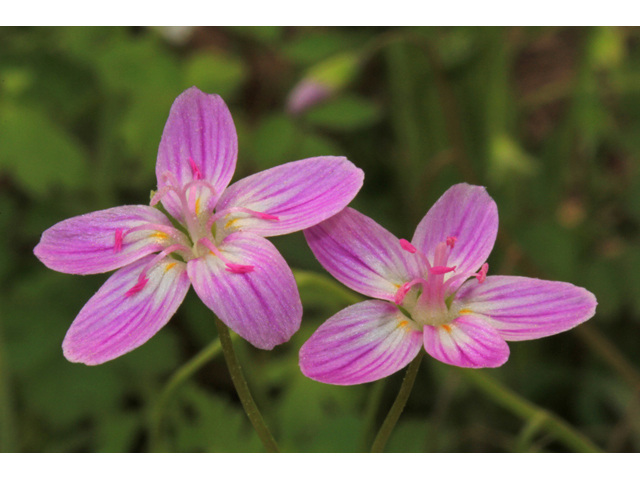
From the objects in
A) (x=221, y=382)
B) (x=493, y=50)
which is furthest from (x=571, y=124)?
(x=221, y=382)

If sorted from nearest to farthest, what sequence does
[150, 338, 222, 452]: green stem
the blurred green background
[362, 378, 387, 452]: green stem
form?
[150, 338, 222, 452]: green stem < [362, 378, 387, 452]: green stem < the blurred green background

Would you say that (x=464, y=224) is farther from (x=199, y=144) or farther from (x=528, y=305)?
(x=199, y=144)

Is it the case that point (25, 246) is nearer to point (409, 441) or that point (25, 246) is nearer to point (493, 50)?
point (409, 441)

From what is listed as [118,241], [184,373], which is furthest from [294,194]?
[184,373]

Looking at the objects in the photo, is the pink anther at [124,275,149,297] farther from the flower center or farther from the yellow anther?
the flower center

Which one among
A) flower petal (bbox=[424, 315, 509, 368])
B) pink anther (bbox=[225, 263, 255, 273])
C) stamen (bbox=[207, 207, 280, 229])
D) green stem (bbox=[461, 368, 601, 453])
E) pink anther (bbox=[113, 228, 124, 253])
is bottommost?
green stem (bbox=[461, 368, 601, 453])

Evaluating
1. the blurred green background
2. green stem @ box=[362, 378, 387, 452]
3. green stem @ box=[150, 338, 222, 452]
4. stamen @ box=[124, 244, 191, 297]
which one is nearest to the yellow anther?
stamen @ box=[124, 244, 191, 297]
